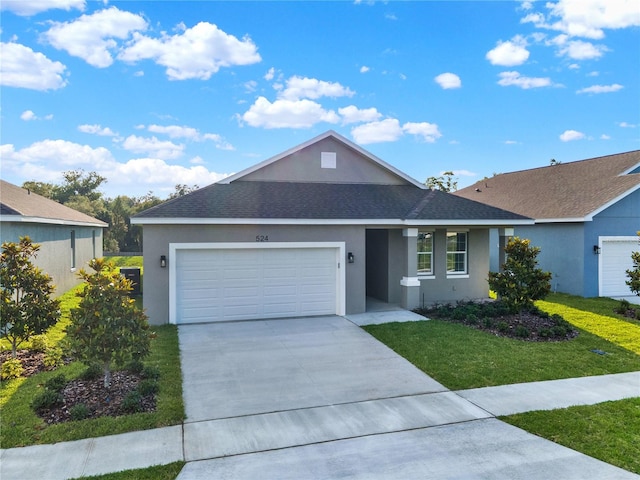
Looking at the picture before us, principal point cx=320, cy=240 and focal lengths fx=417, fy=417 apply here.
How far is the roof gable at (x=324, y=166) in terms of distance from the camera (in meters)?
14.8

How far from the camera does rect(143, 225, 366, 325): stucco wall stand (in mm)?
11359

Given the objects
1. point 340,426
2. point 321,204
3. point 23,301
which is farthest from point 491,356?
point 23,301

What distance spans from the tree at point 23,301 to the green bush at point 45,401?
2.41 m

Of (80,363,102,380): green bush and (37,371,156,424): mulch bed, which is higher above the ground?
(80,363,102,380): green bush

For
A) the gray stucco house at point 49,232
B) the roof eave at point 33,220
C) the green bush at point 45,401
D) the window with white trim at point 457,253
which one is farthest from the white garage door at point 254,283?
the green bush at point 45,401

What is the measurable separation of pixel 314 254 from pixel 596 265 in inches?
453

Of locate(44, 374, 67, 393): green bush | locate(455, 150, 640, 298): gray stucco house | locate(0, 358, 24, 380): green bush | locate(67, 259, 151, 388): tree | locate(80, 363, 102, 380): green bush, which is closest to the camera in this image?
locate(67, 259, 151, 388): tree

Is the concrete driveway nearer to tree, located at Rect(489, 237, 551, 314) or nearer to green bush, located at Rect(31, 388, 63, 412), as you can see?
green bush, located at Rect(31, 388, 63, 412)

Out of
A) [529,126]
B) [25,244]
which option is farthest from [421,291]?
[529,126]

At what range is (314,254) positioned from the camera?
41.6 feet

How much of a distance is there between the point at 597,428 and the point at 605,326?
23.3 feet

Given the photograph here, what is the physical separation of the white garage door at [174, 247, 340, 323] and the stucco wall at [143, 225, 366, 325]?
34cm

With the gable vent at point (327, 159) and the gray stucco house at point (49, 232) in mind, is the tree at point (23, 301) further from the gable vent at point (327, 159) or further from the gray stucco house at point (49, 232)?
the gable vent at point (327, 159)

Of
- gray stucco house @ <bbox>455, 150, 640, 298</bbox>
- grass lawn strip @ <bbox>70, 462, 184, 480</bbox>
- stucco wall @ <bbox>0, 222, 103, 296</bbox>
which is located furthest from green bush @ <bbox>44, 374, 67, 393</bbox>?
gray stucco house @ <bbox>455, 150, 640, 298</bbox>
